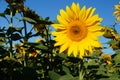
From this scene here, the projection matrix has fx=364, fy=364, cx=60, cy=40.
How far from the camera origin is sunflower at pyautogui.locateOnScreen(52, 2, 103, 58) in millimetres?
4023

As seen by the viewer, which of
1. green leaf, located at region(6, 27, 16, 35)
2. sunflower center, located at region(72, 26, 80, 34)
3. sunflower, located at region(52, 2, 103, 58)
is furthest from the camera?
green leaf, located at region(6, 27, 16, 35)

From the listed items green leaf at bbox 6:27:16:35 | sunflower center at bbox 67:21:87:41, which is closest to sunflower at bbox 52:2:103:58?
sunflower center at bbox 67:21:87:41

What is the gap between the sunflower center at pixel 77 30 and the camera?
4.16 meters

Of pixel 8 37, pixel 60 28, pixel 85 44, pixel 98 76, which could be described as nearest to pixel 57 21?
pixel 60 28

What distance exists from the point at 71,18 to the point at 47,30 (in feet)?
3.68

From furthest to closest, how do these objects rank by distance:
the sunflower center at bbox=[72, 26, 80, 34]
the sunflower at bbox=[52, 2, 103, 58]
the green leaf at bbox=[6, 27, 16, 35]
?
the green leaf at bbox=[6, 27, 16, 35] < the sunflower center at bbox=[72, 26, 80, 34] < the sunflower at bbox=[52, 2, 103, 58]

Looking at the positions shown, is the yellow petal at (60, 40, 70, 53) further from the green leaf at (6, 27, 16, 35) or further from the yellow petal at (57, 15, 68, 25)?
the green leaf at (6, 27, 16, 35)

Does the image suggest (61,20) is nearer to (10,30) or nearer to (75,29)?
(75,29)

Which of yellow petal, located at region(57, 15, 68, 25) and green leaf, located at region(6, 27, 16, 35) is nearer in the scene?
yellow petal, located at region(57, 15, 68, 25)

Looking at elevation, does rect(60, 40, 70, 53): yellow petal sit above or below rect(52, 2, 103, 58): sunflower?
below

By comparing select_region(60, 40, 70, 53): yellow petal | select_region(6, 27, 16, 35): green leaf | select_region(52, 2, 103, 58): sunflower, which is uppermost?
select_region(6, 27, 16, 35): green leaf

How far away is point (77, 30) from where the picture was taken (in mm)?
4152

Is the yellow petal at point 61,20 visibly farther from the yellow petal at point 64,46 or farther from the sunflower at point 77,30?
the yellow petal at point 64,46

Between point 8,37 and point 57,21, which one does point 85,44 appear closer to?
point 57,21
